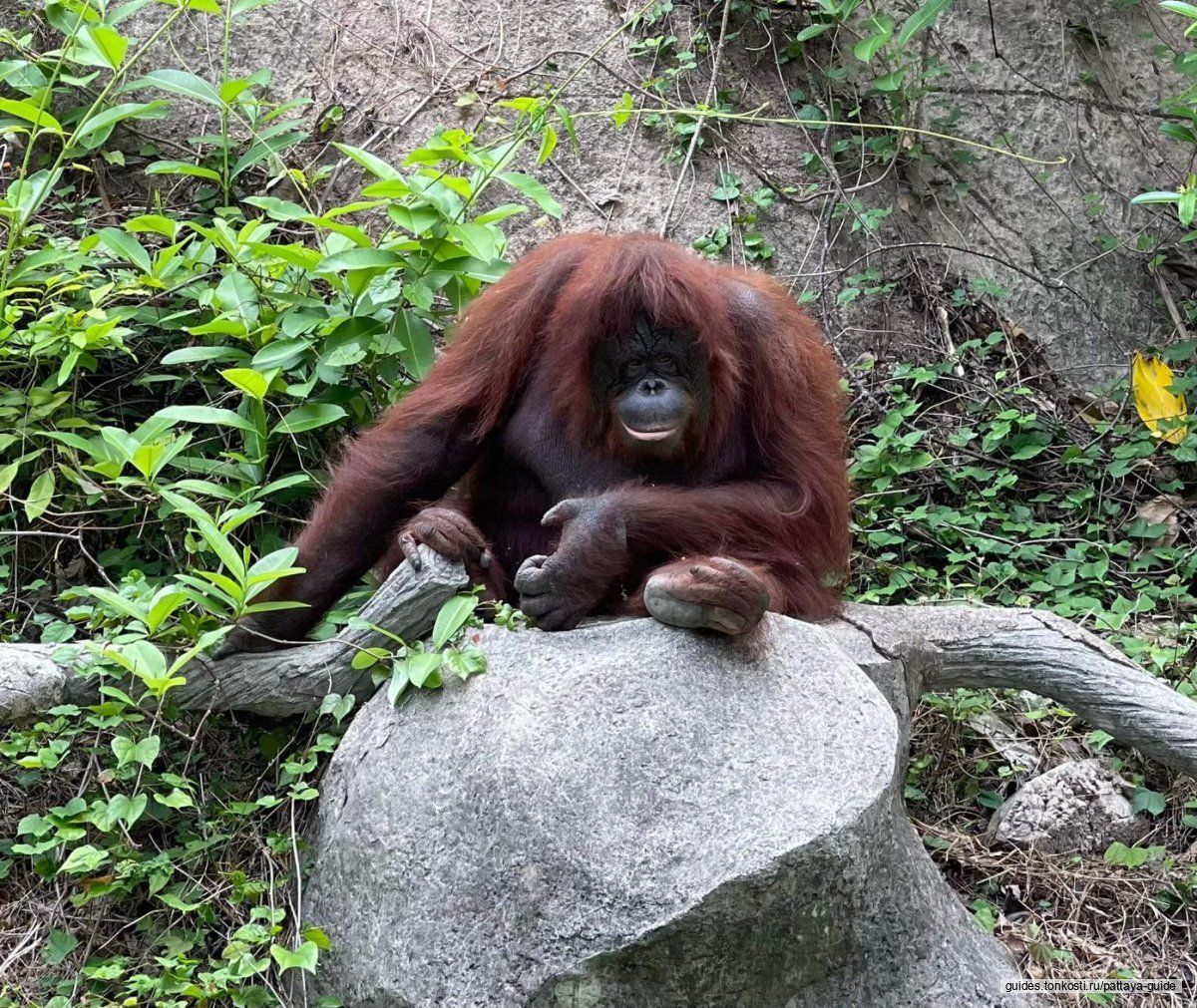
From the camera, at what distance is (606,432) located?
3369mm

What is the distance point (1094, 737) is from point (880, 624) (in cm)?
78

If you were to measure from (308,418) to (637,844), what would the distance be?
1.60 metres

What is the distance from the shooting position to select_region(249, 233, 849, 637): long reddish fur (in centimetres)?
324

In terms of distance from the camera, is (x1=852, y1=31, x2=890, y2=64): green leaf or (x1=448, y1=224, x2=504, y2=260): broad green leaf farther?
(x1=852, y1=31, x2=890, y2=64): green leaf

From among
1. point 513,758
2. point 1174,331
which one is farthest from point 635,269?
point 1174,331

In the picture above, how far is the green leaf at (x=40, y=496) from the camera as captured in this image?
3.55m

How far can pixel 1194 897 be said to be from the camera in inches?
133

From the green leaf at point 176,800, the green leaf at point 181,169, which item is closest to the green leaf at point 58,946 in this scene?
the green leaf at point 176,800

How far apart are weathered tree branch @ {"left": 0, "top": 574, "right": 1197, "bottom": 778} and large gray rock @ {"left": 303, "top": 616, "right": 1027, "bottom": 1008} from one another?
0.69ft

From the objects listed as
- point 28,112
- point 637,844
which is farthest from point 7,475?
point 637,844

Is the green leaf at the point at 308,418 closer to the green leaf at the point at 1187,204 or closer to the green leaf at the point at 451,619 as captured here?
the green leaf at the point at 451,619

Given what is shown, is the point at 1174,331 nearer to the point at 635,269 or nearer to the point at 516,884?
the point at 635,269

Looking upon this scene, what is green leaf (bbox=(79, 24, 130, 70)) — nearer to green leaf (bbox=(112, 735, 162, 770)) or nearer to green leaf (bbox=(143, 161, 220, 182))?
green leaf (bbox=(143, 161, 220, 182))

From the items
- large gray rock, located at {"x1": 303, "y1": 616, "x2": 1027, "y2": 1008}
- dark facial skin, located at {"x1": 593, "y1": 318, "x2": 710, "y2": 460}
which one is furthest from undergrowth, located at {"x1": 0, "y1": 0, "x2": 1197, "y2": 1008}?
dark facial skin, located at {"x1": 593, "y1": 318, "x2": 710, "y2": 460}
